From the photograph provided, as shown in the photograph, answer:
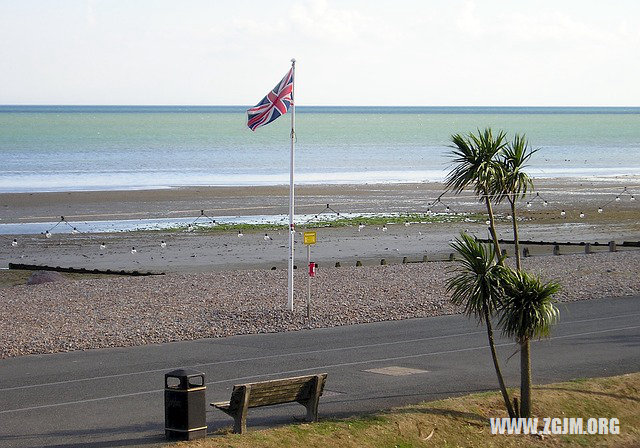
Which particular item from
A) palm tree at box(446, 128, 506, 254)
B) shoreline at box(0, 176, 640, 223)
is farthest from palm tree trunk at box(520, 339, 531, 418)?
shoreline at box(0, 176, 640, 223)

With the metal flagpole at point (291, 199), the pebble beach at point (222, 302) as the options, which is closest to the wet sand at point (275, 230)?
the pebble beach at point (222, 302)

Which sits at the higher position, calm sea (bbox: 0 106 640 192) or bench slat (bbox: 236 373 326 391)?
calm sea (bbox: 0 106 640 192)

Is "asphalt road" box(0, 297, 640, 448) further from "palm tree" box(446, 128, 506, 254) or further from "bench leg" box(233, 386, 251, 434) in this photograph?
"palm tree" box(446, 128, 506, 254)

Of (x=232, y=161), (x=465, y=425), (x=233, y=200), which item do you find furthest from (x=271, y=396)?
(x=232, y=161)

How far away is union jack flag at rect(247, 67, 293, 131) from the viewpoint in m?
24.7

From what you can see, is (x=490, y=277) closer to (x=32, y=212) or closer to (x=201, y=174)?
(x=32, y=212)

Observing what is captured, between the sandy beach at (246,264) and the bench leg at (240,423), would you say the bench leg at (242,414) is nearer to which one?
the bench leg at (240,423)

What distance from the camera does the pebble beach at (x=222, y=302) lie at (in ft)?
76.1

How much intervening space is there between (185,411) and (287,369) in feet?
19.5

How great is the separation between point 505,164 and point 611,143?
14723 cm

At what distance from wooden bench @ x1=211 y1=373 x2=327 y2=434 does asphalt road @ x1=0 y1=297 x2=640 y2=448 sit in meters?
0.61

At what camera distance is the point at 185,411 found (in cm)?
1394

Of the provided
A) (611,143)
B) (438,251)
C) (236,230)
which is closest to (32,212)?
(236,230)

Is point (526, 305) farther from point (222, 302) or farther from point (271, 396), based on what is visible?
point (222, 302)
